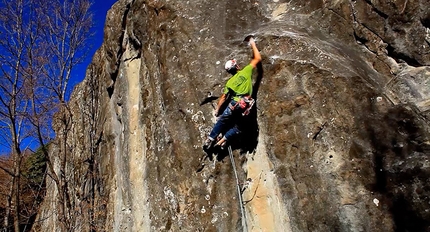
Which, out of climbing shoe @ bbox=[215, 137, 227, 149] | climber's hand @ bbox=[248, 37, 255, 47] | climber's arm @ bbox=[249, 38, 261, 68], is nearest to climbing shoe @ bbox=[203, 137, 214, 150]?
climbing shoe @ bbox=[215, 137, 227, 149]

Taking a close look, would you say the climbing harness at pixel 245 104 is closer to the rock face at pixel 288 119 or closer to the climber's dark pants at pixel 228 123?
the climber's dark pants at pixel 228 123

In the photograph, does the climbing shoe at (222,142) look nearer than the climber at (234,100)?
No

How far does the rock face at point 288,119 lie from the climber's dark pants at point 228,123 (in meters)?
0.34

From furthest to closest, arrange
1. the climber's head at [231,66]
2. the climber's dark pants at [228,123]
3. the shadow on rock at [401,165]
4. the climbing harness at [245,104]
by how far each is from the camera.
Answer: the climber's head at [231,66], the climber's dark pants at [228,123], the climbing harness at [245,104], the shadow on rock at [401,165]

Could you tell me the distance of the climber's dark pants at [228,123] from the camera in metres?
7.21

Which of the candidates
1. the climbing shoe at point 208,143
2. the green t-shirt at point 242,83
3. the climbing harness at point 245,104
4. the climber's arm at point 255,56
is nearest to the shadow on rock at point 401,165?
the climbing harness at point 245,104

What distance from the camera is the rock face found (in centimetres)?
579

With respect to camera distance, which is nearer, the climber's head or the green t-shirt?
the green t-shirt

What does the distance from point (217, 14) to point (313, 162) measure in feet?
14.9

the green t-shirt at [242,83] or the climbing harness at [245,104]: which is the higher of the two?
the green t-shirt at [242,83]

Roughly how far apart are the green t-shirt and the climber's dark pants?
24 centimetres

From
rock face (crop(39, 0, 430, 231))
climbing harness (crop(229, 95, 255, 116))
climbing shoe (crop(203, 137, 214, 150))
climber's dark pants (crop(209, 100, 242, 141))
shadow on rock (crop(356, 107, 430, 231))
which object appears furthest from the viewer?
climbing shoe (crop(203, 137, 214, 150))

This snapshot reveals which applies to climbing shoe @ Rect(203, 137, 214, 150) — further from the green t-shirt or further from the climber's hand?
the climber's hand

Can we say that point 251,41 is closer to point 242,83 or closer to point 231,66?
point 231,66
